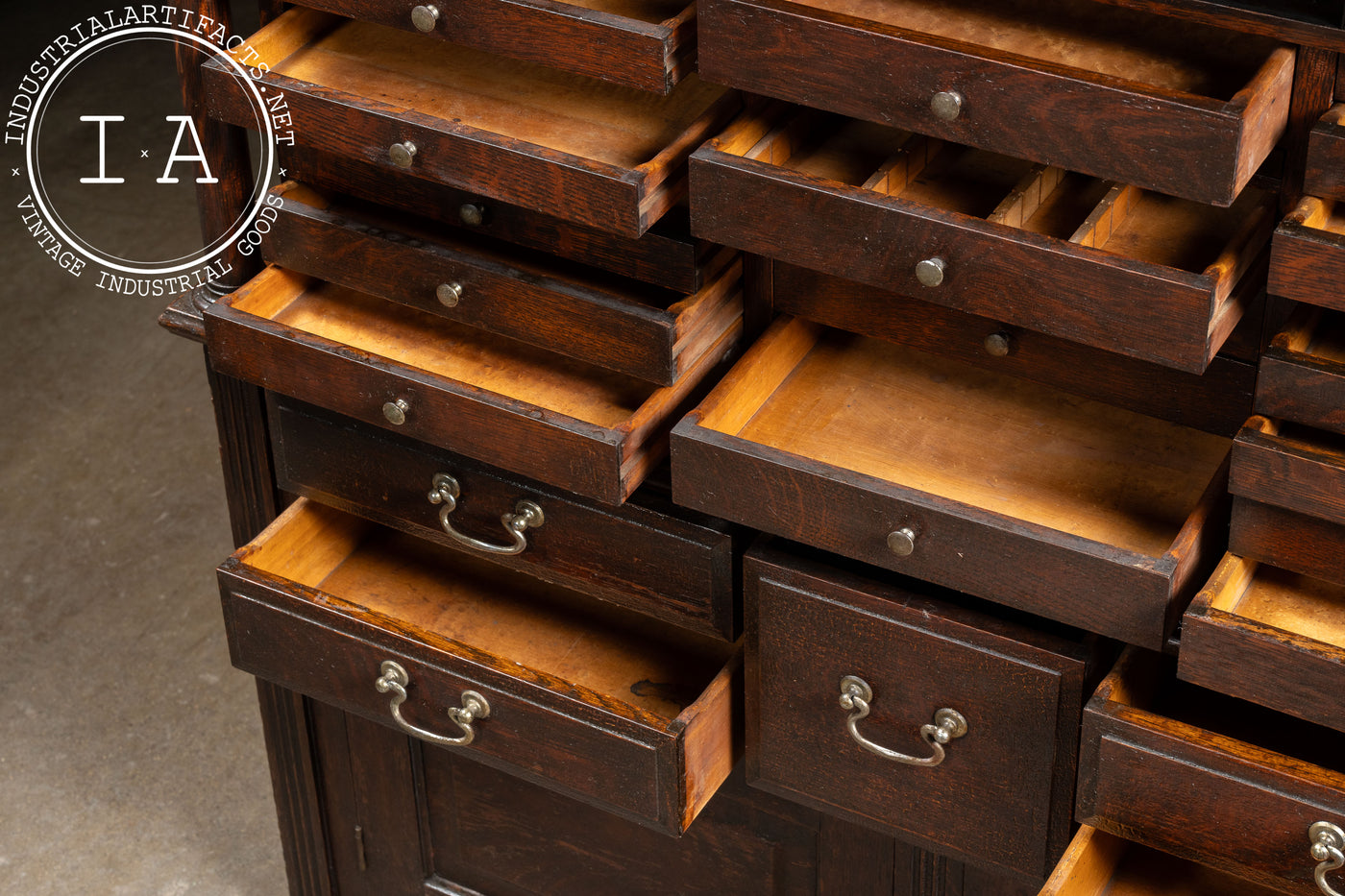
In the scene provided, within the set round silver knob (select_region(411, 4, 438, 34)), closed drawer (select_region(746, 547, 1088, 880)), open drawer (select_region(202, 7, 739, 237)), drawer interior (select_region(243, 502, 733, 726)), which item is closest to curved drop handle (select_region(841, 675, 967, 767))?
closed drawer (select_region(746, 547, 1088, 880))

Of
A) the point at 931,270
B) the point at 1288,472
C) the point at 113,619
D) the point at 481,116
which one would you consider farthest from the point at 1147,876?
the point at 113,619

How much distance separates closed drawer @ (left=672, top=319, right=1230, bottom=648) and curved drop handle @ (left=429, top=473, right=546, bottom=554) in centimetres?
23

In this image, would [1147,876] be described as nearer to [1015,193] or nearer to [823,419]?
[823,419]

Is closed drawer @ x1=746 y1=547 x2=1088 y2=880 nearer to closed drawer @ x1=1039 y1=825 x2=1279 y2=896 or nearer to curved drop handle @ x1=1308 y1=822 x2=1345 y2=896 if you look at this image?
closed drawer @ x1=1039 y1=825 x2=1279 y2=896

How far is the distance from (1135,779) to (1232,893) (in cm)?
26

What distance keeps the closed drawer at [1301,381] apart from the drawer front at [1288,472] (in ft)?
0.07

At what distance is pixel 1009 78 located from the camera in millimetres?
1415

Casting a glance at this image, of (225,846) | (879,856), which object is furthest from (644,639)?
(225,846)

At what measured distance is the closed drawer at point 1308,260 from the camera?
4.50 ft

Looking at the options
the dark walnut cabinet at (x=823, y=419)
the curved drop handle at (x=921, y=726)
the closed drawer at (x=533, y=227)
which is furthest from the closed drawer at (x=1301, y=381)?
the closed drawer at (x=533, y=227)

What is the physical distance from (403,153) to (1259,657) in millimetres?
833

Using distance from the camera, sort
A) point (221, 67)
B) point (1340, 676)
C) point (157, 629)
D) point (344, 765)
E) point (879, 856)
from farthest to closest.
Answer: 1. point (157, 629)
2. point (344, 765)
3. point (879, 856)
4. point (221, 67)
5. point (1340, 676)

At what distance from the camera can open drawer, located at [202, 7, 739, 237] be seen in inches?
64.1

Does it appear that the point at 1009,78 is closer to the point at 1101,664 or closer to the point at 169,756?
the point at 1101,664
